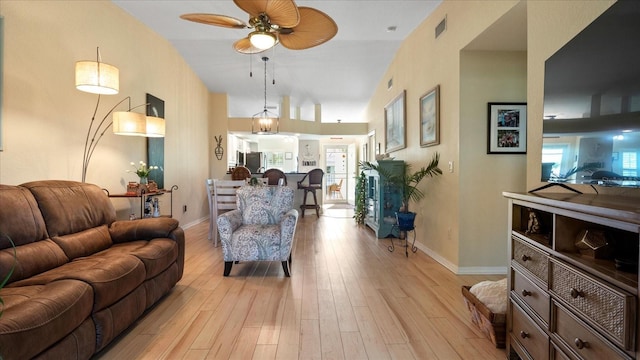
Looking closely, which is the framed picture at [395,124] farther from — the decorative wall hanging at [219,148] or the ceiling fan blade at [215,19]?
the decorative wall hanging at [219,148]

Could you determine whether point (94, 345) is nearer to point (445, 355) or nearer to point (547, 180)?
point (445, 355)

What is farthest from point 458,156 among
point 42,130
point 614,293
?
point 42,130

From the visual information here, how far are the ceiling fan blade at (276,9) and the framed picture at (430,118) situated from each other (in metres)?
2.02

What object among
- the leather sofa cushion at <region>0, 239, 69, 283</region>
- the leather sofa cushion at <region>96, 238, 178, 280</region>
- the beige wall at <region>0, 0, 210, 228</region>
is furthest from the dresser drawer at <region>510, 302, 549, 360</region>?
the beige wall at <region>0, 0, 210, 228</region>

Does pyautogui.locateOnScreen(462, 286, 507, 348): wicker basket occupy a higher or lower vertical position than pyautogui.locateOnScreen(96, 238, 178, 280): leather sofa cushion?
lower

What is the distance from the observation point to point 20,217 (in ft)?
6.19

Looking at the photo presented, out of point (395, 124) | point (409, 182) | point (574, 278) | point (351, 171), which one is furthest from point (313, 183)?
point (574, 278)

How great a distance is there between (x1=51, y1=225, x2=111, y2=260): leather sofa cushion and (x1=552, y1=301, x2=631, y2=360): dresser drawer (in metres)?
2.95

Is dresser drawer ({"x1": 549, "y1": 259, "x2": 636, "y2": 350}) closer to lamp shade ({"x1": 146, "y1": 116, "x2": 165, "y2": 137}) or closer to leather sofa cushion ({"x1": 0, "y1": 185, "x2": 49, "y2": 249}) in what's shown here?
leather sofa cushion ({"x1": 0, "y1": 185, "x2": 49, "y2": 249})

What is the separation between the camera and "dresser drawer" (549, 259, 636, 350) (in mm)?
923

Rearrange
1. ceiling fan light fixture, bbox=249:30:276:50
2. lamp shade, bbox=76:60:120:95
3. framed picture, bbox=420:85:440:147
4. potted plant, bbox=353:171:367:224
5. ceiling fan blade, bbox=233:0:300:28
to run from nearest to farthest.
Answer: ceiling fan blade, bbox=233:0:300:28 < lamp shade, bbox=76:60:120:95 < ceiling fan light fixture, bbox=249:30:276:50 < framed picture, bbox=420:85:440:147 < potted plant, bbox=353:171:367:224

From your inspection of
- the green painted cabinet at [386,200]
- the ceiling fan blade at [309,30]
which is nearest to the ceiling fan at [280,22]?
the ceiling fan blade at [309,30]

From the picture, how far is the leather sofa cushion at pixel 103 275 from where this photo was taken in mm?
1683

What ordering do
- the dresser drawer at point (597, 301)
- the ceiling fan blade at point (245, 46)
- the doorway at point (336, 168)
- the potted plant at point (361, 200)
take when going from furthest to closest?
the doorway at point (336, 168) < the potted plant at point (361, 200) < the ceiling fan blade at point (245, 46) < the dresser drawer at point (597, 301)
